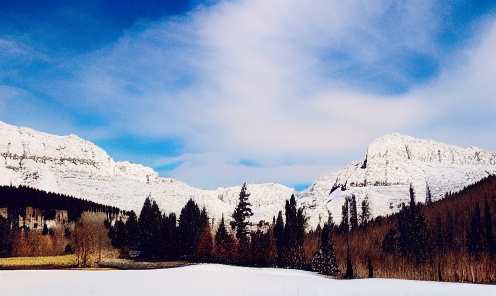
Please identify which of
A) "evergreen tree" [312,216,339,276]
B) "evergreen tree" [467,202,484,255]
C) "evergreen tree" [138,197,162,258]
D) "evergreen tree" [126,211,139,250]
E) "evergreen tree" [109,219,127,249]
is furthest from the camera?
"evergreen tree" [109,219,127,249]

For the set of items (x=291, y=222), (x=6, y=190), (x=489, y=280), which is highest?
(x=6, y=190)

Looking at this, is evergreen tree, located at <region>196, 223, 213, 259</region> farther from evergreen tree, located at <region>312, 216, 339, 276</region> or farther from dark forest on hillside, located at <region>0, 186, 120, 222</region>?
dark forest on hillside, located at <region>0, 186, 120, 222</region>

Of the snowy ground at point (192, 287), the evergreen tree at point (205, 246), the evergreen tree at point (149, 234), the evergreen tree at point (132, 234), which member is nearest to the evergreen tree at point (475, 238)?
A: the evergreen tree at point (205, 246)

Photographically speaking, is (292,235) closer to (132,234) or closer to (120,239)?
(132,234)

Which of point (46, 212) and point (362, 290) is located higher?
point (46, 212)

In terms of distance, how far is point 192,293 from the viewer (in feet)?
76.8

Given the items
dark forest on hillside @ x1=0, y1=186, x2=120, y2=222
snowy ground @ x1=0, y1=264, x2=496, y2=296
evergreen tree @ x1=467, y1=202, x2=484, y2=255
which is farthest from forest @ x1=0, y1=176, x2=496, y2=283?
dark forest on hillside @ x1=0, y1=186, x2=120, y2=222

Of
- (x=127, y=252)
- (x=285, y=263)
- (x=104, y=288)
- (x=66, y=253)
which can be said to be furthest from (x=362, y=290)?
(x=66, y=253)

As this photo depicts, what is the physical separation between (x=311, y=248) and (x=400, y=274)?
33787 millimetres

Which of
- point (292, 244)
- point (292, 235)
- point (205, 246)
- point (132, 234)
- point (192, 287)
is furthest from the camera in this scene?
point (132, 234)

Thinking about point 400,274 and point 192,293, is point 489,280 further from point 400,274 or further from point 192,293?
point 192,293

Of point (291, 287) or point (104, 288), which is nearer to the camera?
point (104, 288)

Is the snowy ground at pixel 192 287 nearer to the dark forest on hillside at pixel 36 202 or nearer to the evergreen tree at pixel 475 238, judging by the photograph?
the evergreen tree at pixel 475 238

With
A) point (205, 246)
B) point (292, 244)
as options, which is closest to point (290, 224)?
point (292, 244)
